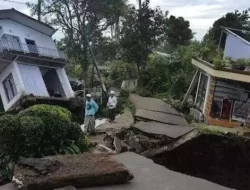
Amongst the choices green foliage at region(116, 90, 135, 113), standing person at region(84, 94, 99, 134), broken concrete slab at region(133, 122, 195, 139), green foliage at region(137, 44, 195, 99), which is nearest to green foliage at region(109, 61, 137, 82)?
green foliage at region(137, 44, 195, 99)

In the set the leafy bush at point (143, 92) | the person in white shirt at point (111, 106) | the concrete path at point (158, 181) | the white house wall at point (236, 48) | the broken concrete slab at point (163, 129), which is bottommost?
the leafy bush at point (143, 92)

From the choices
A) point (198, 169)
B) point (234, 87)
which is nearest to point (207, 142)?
point (198, 169)

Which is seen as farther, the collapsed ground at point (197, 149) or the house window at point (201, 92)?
the house window at point (201, 92)

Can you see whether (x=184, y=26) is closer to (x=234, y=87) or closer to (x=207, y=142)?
(x=234, y=87)

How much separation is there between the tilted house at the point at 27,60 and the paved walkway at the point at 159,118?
5.99 m

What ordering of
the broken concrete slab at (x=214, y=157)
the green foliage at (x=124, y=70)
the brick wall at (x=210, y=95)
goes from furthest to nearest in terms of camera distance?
Result: 1. the green foliage at (x=124, y=70)
2. the brick wall at (x=210, y=95)
3. the broken concrete slab at (x=214, y=157)

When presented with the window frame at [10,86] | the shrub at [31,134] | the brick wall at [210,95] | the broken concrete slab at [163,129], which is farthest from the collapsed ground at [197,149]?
the window frame at [10,86]

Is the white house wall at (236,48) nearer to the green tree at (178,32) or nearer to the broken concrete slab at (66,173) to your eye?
the green tree at (178,32)

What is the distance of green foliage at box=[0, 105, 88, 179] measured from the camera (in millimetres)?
8766

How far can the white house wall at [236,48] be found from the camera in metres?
20.2

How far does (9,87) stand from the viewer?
74.4 feet

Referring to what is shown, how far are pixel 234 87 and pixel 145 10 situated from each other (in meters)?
9.93

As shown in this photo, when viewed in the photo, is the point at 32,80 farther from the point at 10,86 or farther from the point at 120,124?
the point at 120,124

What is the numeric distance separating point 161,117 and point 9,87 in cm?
1030
